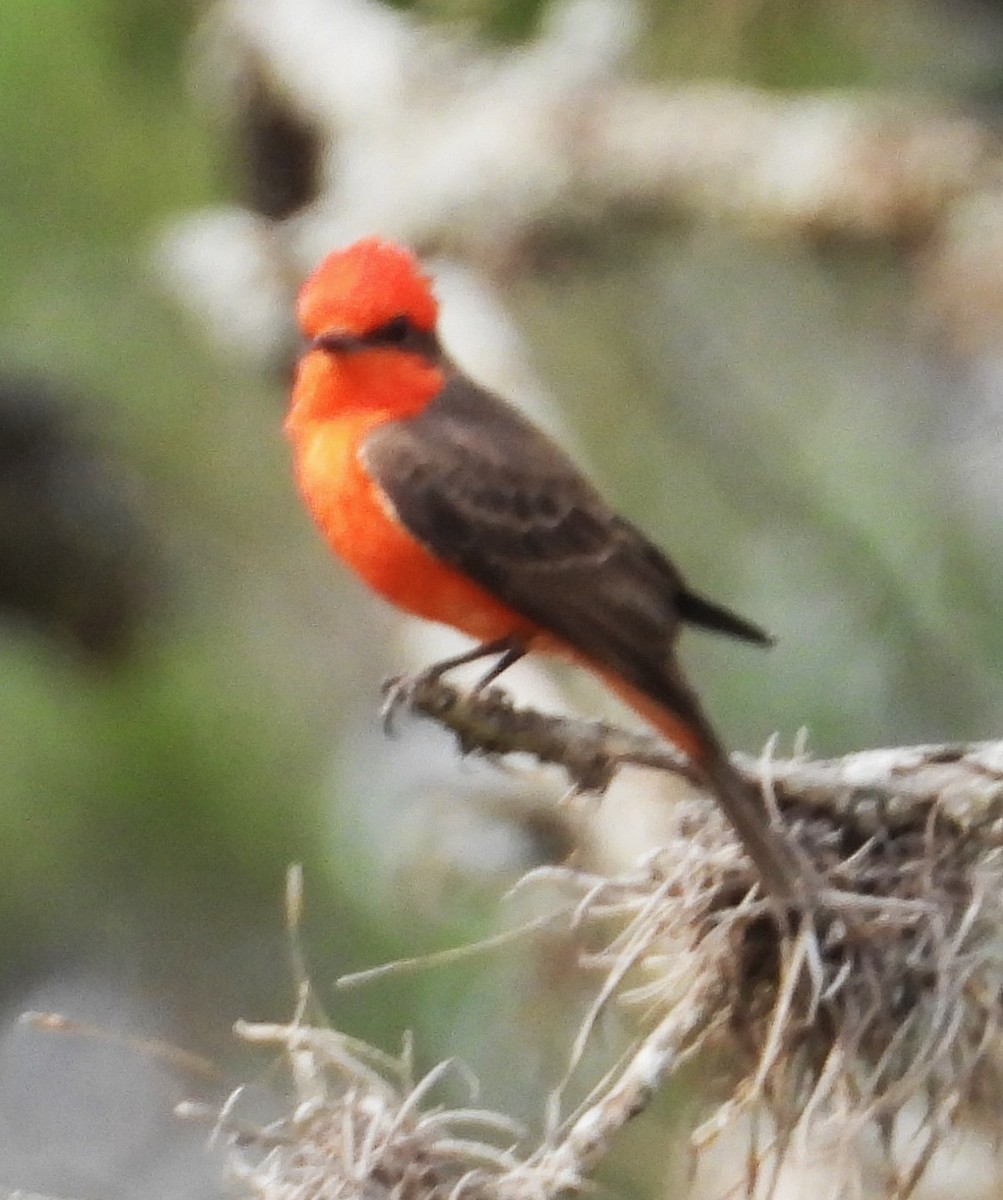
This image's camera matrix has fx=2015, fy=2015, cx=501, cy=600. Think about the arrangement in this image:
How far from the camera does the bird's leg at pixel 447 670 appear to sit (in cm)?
203

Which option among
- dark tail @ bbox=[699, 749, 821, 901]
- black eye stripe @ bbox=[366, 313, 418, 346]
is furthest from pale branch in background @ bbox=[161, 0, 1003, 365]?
dark tail @ bbox=[699, 749, 821, 901]

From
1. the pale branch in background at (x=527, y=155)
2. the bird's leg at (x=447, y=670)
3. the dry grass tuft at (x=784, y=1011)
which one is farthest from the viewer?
the pale branch in background at (x=527, y=155)

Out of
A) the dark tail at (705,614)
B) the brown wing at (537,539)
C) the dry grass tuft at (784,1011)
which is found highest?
the brown wing at (537,539)

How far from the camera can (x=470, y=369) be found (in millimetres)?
3164

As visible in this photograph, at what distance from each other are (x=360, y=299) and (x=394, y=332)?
6 centimetres

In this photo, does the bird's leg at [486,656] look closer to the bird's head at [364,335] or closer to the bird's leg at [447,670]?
the bird's leg at [447,670]

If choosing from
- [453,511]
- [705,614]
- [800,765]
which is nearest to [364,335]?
[453,511]

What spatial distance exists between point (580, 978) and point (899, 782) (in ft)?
3.46

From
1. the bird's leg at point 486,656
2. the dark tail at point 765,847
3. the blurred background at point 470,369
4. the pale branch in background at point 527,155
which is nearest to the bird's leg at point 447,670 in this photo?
the bird's leg at point 486,656

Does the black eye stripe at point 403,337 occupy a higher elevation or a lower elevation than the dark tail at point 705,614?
higher

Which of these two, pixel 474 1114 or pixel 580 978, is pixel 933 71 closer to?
pixel 580 978

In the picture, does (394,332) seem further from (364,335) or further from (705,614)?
(705,614)

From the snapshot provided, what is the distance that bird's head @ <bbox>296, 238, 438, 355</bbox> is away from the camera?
7.68ft

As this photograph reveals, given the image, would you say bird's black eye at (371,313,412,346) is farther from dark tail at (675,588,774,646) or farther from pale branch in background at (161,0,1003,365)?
pale branch in background at (161,0,1003,365)
